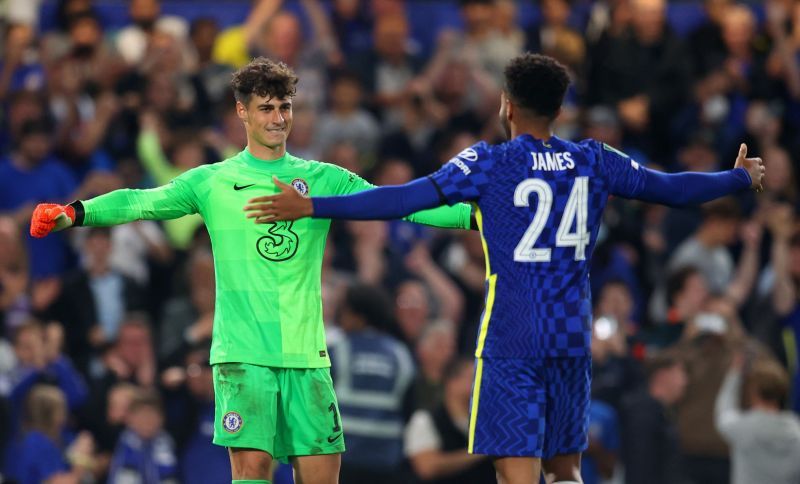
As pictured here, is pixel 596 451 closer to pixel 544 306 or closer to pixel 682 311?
pixel 682 311

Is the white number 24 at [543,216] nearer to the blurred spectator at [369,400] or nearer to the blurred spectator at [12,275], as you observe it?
the blurred spectator at [369,400]

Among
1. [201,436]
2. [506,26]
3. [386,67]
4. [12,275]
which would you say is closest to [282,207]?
[201,436]

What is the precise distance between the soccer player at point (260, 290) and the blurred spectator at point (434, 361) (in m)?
4.43

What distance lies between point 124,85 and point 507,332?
881 cm

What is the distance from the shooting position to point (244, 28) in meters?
17.3

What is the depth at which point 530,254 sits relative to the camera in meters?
8.19

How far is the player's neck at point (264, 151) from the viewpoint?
8.83m

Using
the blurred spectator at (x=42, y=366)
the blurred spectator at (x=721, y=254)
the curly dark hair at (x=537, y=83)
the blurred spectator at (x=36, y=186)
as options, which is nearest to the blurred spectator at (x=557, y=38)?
the blurred spectator at (x=721, y=254)

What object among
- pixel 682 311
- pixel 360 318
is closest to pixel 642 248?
pixel 682 311

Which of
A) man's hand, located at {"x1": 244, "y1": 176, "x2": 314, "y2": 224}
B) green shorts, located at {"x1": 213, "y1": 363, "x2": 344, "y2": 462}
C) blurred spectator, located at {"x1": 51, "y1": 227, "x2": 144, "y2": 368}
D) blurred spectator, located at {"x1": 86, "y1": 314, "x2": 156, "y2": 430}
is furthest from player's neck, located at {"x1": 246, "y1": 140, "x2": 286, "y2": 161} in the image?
blurred spectator, located at {"x1": 51, "y1": 227, "x2": 144, "y2": 368}

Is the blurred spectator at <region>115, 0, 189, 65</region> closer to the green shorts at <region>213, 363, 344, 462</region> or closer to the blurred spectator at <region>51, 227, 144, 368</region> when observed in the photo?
the blurred spectator at <region>51, 227, 144, 368</region>

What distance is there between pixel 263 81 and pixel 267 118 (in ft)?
0.68

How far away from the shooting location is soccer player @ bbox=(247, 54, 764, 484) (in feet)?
26.7

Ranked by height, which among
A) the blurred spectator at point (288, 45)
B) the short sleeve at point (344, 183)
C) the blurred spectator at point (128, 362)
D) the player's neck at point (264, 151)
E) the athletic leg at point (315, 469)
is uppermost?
the blurred spectator at point (288, 45)
